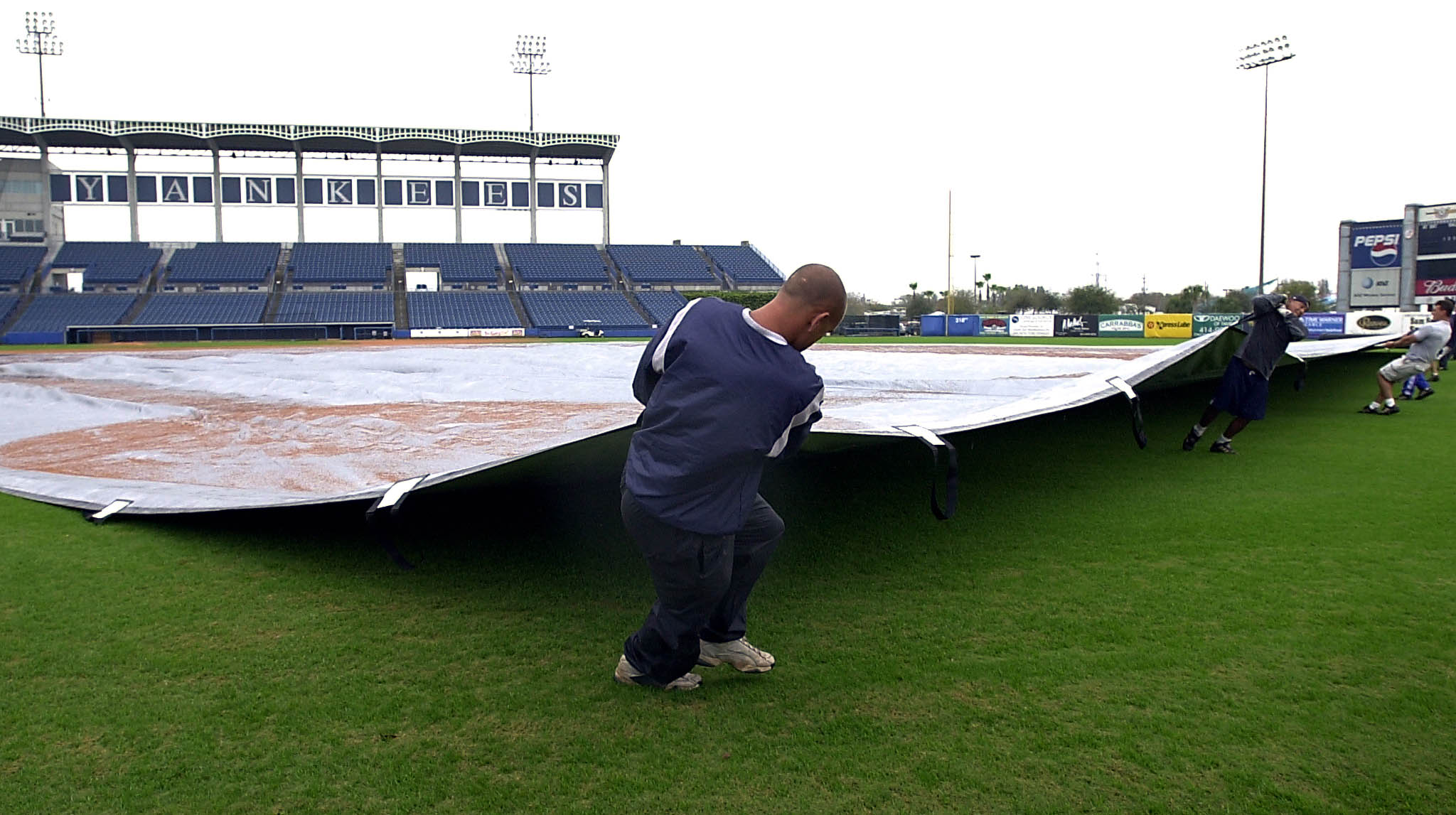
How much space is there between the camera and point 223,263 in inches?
1852

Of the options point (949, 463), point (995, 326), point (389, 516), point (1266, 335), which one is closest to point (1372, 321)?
point (1266, 335)

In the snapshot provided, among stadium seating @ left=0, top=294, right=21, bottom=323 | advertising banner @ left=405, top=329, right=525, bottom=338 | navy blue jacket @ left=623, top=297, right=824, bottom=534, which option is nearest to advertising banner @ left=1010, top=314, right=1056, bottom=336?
advertising banner @ left=405, top=329, right=525, bottom=338

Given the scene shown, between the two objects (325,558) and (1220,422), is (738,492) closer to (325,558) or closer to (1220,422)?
(325,558)

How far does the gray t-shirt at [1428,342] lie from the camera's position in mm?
9211

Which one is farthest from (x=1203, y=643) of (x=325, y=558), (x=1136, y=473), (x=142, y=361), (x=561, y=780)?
(x=142, y=361)

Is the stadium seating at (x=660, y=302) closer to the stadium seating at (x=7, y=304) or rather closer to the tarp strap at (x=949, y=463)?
the stadium seating at (x=7, y=304)

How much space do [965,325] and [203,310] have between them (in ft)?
115

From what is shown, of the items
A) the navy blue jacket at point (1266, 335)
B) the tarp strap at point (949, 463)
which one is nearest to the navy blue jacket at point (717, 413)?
the tarp strap at point (949, 463)

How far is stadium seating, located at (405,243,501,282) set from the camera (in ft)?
163

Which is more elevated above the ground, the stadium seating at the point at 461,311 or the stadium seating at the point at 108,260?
the stadium seating at the point at 108,260

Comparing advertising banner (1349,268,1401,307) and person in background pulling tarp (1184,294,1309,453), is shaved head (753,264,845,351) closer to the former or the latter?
person in background pulling tarp (1184,294,1309,453)

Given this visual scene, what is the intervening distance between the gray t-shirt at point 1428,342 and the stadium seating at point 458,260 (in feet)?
150

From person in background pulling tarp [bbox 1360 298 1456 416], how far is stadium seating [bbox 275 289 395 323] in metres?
41.6

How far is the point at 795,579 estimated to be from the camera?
147 inches
